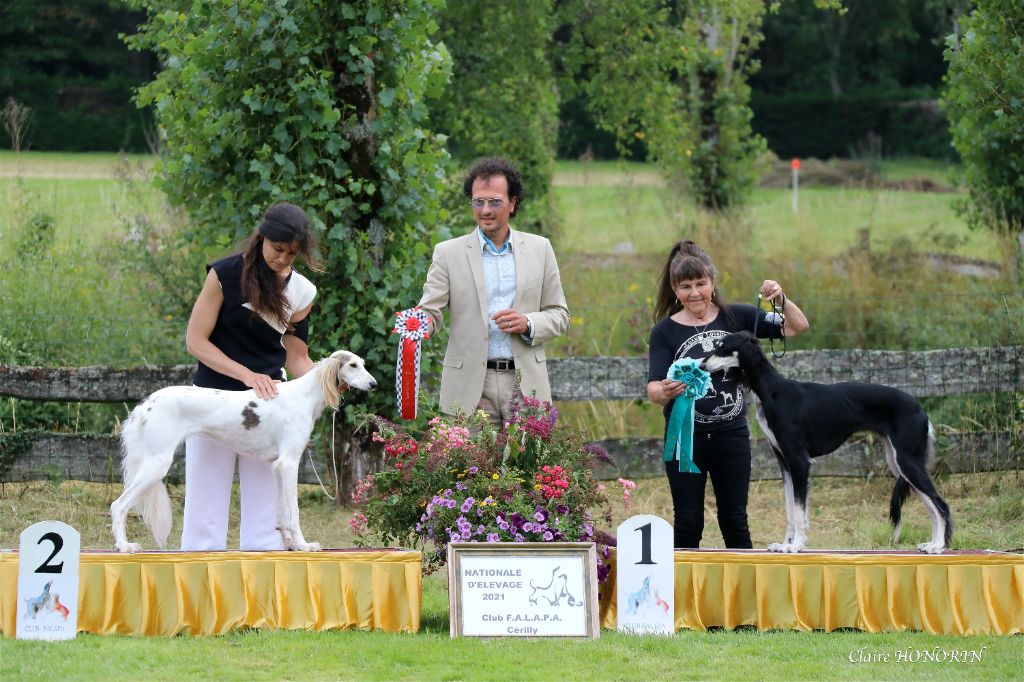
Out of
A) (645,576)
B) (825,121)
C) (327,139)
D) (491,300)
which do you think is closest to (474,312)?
(491,300)

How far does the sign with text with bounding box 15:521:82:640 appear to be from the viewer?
489cm

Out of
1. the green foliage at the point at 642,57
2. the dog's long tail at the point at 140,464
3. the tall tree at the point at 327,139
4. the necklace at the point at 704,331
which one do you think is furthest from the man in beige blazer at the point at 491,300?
the green foliage at the point at 642,57

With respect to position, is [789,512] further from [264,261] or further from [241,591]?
[264,261]

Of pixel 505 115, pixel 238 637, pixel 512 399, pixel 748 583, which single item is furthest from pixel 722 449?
pixel 505 115

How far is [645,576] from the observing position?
511cm

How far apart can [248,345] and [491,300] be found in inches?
44.6

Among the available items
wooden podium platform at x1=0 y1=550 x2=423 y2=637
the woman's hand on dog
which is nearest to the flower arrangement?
wooden podium platform at x1=0 y1=550 x2=423 y2=637

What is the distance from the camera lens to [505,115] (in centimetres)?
1326

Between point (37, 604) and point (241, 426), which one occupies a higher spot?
point (241, 426)

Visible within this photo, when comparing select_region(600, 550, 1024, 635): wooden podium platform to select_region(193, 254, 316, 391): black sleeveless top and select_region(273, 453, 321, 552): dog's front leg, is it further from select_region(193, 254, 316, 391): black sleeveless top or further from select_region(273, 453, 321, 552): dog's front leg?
select_region(193, 254, 316, 391): black sleeveless top

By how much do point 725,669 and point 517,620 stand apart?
87cm

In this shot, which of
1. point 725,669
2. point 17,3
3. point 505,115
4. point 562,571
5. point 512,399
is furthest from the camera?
point 17,3

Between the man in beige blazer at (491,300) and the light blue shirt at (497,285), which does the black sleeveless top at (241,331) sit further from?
the light blue shirt at (497,285)

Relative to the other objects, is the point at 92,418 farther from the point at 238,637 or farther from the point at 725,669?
the point at 725,669
